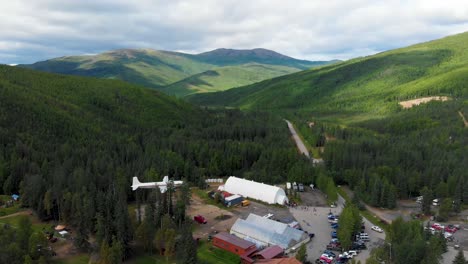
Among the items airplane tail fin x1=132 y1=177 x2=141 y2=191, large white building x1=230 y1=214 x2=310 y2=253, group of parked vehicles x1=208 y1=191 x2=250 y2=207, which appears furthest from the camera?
group of parked vehicles x1=208 y1=191 x2=250 y2=207

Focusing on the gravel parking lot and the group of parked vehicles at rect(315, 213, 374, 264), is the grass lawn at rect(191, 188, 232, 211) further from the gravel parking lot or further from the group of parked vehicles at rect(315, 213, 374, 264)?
the group of parked vehicles at rect(315, 213, 374, 264)

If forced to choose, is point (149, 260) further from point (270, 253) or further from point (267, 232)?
point (267, 232)

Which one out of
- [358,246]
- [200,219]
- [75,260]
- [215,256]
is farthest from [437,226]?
[75,260]

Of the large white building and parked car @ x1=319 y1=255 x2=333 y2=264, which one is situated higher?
the large white building

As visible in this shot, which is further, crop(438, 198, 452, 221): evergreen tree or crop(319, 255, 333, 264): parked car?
crop(438, 198, 452, 221): evergreen tree

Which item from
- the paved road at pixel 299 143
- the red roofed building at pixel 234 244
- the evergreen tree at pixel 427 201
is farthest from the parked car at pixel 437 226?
the paved road at pixel 299 143

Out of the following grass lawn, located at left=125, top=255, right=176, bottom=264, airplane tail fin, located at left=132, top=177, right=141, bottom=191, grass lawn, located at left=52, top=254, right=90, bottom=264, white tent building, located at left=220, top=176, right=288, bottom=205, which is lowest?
grass lawn, located at left=125, top=255, right=176, bottom=264

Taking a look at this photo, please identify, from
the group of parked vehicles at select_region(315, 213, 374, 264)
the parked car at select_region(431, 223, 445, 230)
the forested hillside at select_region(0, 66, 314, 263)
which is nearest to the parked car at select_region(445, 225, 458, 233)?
the parked car at select_region(431, 223, 445, 230)
